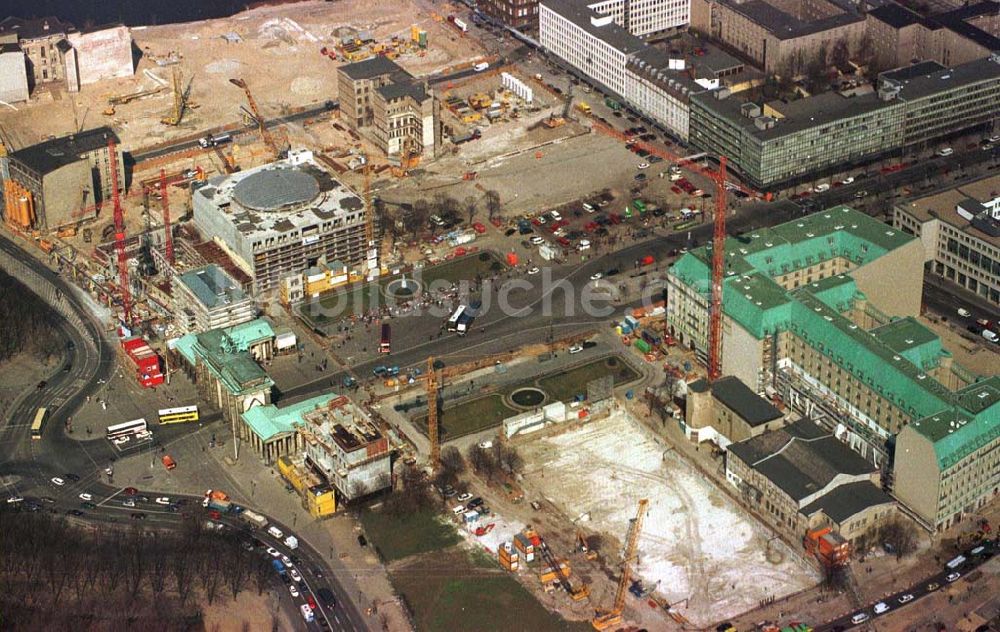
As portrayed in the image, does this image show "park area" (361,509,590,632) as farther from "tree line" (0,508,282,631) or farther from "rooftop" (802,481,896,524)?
"rooftop" (802,481,896,524)

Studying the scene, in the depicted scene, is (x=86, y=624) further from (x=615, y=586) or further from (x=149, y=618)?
(x=615, y=586)

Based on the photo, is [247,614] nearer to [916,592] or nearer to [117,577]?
[117,577]

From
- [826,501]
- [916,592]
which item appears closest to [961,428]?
[826,501]

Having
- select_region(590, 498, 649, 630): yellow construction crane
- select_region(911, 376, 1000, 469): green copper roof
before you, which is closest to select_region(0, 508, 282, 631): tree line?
select_region(590, 498, 649, 630): yellow construction crane

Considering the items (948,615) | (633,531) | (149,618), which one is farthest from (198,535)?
(948,615)

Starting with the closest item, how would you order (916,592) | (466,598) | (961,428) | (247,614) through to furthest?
(247,614) → (916,592) → (466,598) → (961,428)

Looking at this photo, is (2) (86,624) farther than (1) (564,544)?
No
